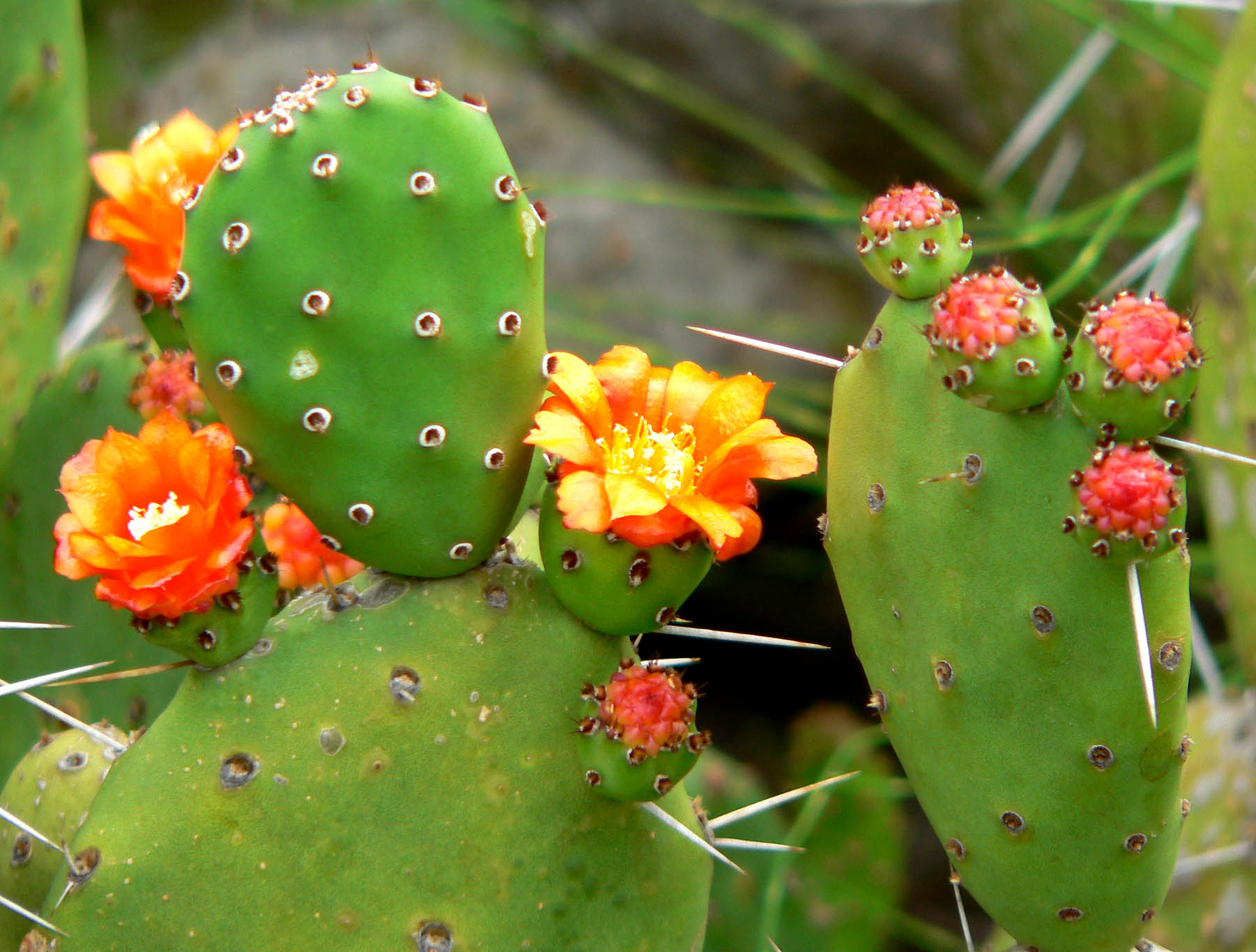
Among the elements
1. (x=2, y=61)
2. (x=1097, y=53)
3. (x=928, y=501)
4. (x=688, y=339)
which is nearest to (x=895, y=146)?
(x=688, y=339)

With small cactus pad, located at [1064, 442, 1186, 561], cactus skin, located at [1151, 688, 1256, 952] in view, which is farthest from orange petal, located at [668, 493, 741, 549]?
cactus skin, located at [1151, 688, 1256, 952]

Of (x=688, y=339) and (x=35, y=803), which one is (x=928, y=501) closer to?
(x=35, y=803)

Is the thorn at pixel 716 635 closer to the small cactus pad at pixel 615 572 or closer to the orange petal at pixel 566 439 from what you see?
the small cactus pad at pixel 615 572

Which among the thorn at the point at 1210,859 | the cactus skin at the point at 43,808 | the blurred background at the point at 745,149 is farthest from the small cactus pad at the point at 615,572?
the blurred background at the point at 745,149

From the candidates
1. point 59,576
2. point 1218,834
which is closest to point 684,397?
point 59,576

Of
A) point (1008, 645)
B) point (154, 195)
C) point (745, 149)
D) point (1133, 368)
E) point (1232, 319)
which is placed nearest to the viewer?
point (1133, 368)

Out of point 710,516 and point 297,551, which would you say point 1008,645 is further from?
point 297,551
